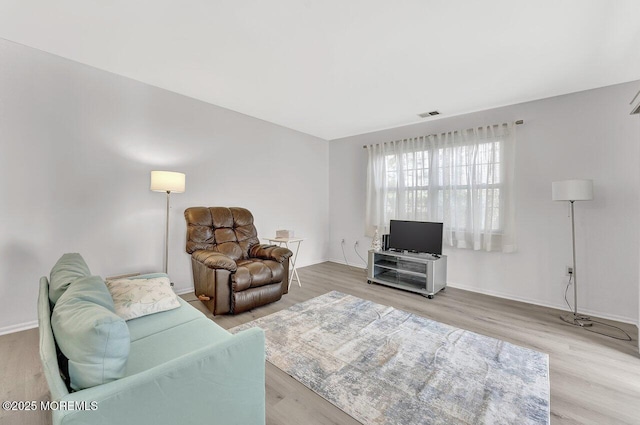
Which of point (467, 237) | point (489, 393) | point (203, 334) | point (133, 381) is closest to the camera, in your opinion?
point (133, 381)

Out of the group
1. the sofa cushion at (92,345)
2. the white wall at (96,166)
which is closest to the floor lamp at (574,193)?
the sofa cushion at (92,345)

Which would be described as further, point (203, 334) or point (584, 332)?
point (584, 332)

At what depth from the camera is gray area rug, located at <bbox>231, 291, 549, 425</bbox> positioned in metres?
1.52

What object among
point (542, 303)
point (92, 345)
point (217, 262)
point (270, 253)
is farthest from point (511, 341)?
point (92, 345)

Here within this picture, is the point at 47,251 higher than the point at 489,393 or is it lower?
higher

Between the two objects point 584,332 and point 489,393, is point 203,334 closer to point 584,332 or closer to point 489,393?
point 489,393

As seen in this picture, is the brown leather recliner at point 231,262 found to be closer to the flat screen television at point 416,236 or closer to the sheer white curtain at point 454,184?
the flat screen television at point 416,236

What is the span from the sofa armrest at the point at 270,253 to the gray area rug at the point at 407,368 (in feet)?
2.27

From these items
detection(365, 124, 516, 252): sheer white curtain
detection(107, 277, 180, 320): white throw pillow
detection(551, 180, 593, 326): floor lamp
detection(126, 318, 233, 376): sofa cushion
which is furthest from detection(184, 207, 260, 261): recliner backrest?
detection(551, 180, 593, 326): floor lamp

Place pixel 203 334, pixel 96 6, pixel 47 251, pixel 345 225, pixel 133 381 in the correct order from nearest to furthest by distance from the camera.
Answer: pixel 133 381 → pixel 203 334 → pixel 96 6 → pixel 47 251 → pixel 345 225

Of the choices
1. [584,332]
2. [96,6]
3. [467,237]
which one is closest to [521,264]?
[467,237]

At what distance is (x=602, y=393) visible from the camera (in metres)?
1.70

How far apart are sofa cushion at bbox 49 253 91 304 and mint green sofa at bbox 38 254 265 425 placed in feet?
0.20

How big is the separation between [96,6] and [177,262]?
8.46 feet
